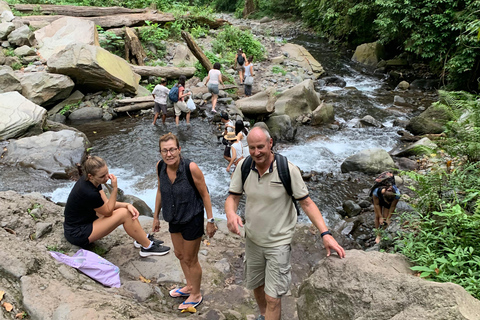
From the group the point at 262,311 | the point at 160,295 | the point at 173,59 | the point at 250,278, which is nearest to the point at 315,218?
the point at 250,278

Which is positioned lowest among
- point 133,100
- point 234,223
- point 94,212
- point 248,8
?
point 248,8

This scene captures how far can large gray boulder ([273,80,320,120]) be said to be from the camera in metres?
11.5

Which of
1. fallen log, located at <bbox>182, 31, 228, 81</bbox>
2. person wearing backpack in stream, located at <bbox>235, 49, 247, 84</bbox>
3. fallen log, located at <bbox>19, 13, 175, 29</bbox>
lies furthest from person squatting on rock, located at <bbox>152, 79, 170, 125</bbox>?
→ fallen log, located at <bbox>19, 13, 175, 29</bbox>

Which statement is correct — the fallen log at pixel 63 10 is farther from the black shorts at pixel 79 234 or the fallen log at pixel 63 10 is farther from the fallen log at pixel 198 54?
the black shorts at pixel 79 234

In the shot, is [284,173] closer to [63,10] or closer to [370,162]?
[370,162]

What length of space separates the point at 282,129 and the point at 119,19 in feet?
35.9

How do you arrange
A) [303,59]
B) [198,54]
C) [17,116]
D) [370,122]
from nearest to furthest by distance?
1. [17,116]
2. [370,122]
3. [198,54]
4. [303,59]

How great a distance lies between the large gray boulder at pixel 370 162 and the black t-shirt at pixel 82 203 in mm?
6574

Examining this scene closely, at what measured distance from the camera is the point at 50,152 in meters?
8.24

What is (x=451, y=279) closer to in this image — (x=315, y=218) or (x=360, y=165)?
(x=315, y=218)

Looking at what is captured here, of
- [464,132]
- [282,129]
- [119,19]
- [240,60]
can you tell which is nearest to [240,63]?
[240,60]

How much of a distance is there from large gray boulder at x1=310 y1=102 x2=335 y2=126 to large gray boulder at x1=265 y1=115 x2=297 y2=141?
1.28 meters

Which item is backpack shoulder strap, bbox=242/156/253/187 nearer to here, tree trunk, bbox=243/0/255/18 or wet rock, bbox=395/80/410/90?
wet rock, bbox=395/80/410/90

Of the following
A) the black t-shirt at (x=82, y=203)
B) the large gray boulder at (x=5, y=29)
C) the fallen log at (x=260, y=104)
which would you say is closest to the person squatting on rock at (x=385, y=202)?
the black t-shirt at (x=82, y=203)
